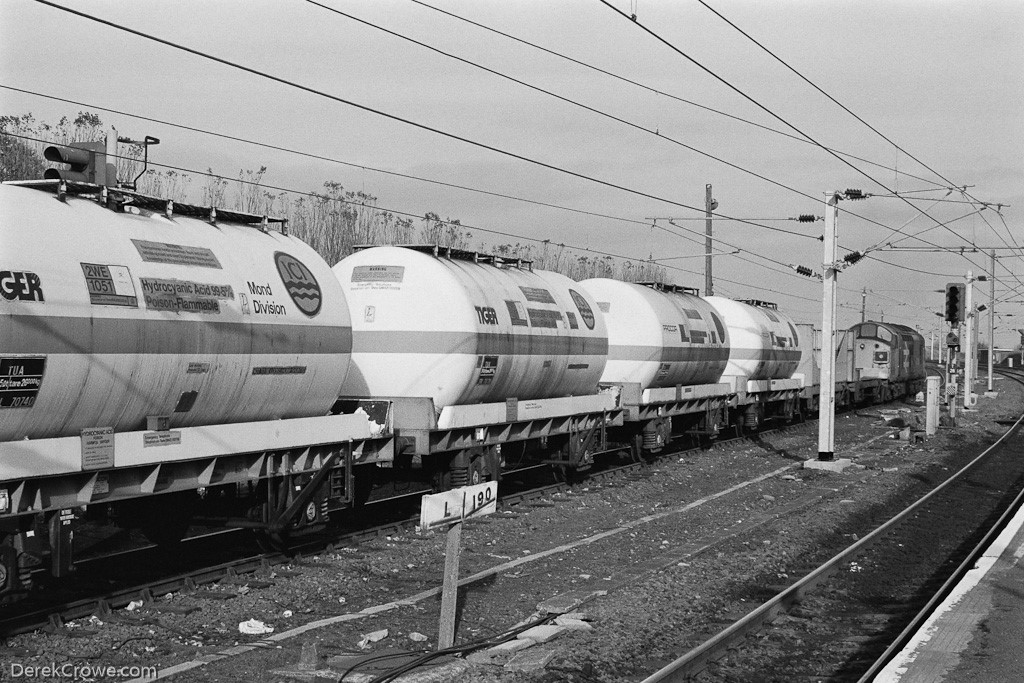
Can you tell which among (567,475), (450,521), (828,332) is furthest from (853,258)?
(450,521)

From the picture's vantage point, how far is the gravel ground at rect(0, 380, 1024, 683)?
8508 mm

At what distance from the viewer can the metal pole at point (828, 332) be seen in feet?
76.4

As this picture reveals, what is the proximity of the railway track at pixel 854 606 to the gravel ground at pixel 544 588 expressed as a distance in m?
0.39

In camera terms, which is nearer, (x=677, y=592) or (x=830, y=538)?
(x=677, y=592)

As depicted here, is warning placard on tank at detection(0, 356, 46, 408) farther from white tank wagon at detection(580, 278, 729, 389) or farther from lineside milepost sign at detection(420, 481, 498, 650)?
white tank wagon at detection(580, 278, 729, 389)

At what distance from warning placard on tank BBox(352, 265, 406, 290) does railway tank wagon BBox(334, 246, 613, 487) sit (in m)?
0.02

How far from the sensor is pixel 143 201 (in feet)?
34.7

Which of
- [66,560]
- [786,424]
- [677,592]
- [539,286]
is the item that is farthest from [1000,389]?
[66,560]

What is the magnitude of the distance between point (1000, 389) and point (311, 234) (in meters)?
53.1

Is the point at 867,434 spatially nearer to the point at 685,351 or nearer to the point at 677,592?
the point at 685,351

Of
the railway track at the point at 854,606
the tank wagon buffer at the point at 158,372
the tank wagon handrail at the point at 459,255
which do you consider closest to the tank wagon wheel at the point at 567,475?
the tank wagon handrail at the point at 459,255

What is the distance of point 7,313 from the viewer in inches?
327

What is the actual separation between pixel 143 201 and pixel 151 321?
159 centimetres

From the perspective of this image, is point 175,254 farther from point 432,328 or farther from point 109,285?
point 432,328
